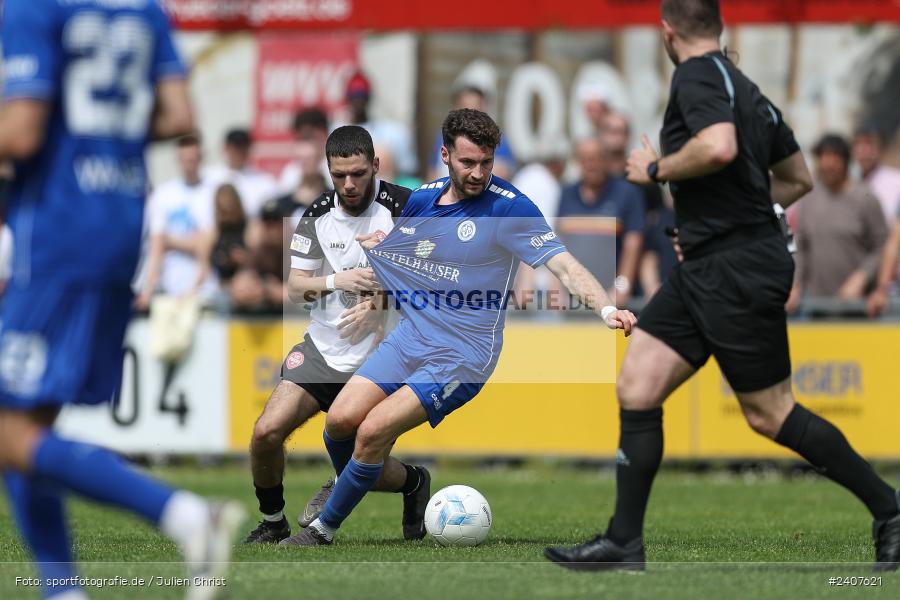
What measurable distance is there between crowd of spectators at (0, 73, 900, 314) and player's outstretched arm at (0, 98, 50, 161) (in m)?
6.82

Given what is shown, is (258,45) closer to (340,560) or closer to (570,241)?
(570,241)

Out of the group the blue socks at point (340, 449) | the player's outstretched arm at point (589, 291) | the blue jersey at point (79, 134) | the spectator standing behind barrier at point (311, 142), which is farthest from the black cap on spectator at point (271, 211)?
the blue jersey at point (79, 134)

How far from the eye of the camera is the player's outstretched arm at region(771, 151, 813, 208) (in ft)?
22.0

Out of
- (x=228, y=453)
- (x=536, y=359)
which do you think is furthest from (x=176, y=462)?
(x=536, y=359)

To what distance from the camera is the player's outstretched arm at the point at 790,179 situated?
6703 millimetres

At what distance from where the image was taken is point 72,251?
513 cm

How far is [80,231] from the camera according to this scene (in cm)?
514

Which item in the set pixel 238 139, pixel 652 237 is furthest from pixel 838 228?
pixel 238 139

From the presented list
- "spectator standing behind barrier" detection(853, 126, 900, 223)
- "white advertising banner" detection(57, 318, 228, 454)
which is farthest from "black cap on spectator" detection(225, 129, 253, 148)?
"spectator standing behind barrier" detection(853, 126, 900, 223)

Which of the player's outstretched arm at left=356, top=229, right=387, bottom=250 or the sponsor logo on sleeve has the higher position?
the player's outstretched arm at left=356, top=229, right=387, bottom=250

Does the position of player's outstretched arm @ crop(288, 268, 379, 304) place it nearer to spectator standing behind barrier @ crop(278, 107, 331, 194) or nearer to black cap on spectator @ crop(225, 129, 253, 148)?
spectator standing behind barrier @ crop(278, 107, 331, 194)

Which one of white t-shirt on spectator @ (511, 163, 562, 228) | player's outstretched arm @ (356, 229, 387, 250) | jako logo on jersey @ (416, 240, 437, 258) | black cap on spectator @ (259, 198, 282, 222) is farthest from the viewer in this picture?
white t-shirt on spectator @ (511, 163, 562, 228)

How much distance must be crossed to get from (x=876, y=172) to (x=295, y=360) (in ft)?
24.9

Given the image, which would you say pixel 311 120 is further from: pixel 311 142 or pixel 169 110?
pixel 169 110
